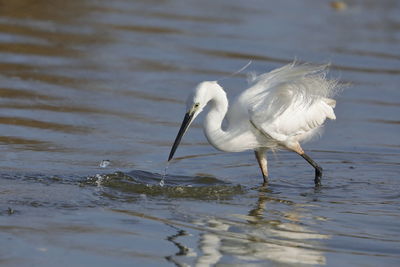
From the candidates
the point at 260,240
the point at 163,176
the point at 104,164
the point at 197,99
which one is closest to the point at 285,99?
the point at 197,99

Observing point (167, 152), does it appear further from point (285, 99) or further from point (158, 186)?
point (285, 99)

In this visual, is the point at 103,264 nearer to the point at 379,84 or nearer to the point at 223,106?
the point at 223,106

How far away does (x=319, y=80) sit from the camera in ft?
29.5

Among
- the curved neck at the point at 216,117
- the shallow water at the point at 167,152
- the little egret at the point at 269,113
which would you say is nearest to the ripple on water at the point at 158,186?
the shallow water at the point at 167,152

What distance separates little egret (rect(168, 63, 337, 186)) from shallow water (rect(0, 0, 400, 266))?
1.32ft

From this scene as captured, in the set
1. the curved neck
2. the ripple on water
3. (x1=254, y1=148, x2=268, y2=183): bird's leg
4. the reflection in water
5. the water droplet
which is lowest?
the reflection in water

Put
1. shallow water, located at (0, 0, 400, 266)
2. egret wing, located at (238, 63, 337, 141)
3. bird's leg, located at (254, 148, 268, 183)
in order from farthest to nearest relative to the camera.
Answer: bird's leg, located at (254, 148, 268, 183), egret wing, located at (238, 63, 337, 141), shallow water, located at (0, 0, 400, 266)

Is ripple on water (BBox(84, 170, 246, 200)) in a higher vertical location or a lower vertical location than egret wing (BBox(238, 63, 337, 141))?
lower

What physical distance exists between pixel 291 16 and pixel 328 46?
2.80 m

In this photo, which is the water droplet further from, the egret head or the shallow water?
the egret head

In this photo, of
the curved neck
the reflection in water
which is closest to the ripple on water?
the curved neck

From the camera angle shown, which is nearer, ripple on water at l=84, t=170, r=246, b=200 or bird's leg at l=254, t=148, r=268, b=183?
ripple on water at l=84, t=170, r=246, b=200

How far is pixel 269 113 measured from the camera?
862 centimetres

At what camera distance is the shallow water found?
653cm
